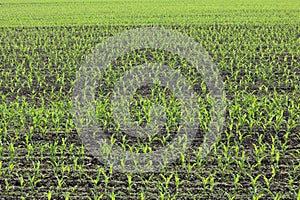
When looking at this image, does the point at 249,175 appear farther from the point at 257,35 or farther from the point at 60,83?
the point at 257,35

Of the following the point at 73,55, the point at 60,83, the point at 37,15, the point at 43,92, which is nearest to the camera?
the point at 43,92

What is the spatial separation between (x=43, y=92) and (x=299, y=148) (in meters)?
5.22

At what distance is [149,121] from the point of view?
7824 mm

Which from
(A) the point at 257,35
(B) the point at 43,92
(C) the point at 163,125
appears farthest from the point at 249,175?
(A) the point at 257,35

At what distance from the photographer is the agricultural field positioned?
5820mm

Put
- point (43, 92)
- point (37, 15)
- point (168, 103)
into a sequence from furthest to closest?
1. point (37, 15)
2. point (43, 92)
3. point (168, 103)

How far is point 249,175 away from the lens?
5840 millimetres

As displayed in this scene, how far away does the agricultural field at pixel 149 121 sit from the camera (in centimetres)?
582

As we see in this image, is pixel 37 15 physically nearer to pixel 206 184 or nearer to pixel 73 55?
pixel 73 55

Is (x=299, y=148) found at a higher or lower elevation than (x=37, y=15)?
lower

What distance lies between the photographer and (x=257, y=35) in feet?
56.6

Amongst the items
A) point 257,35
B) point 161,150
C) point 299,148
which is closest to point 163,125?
point 161,150

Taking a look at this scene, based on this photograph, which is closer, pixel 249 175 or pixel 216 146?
pixel 249 175

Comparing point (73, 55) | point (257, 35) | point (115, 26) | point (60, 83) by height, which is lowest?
point (60, 83)
